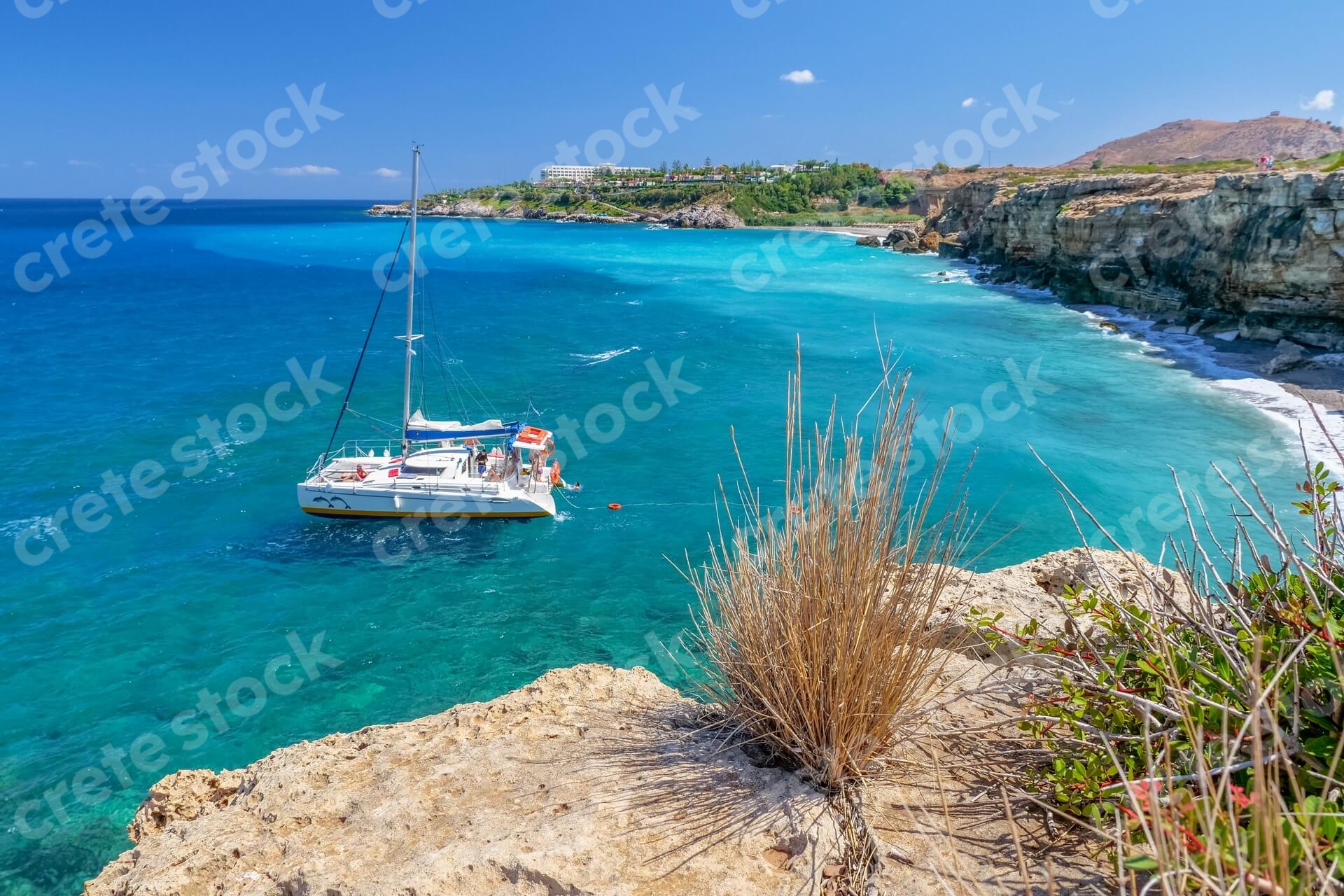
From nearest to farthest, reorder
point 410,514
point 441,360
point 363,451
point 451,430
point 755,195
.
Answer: point 410,514 → point 451,430 → point 363,451 → point 441,360 → point 755,195

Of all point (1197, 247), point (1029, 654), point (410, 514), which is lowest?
point (410, 514)

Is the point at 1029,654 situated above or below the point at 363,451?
above

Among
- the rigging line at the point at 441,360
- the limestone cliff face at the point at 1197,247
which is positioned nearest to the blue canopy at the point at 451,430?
the rigging line at the point at 441,360

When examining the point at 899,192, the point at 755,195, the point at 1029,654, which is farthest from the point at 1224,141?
the point at 1029,654

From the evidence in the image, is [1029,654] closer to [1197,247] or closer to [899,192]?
[1197,247]

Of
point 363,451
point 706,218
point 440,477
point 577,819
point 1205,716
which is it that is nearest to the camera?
point 1205,716

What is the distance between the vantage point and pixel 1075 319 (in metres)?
33.8

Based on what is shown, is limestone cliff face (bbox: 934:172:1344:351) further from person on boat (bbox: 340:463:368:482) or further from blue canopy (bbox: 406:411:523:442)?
person on boat (bbox: 340:463:368:482)

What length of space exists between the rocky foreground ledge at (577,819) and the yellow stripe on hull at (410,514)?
11.5 m

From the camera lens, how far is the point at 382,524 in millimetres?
15766

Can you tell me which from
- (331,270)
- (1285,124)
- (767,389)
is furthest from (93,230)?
(1285,124)

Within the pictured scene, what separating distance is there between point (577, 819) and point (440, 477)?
13.8 metres

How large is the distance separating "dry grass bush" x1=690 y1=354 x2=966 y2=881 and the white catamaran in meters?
12.7

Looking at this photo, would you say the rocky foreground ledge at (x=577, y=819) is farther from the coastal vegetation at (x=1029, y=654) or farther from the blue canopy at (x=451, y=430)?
the blue canopy at (x=451, y=430)
